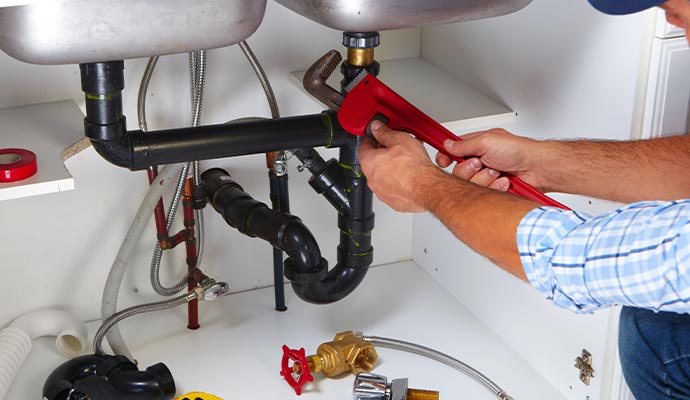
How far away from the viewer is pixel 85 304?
155 centimetres

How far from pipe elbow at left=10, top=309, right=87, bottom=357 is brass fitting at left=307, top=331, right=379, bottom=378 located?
1.27 feet

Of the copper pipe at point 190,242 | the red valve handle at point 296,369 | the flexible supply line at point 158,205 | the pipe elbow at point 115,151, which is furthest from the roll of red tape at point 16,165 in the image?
the red valve handle at point 296,369

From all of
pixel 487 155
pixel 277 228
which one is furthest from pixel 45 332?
pixel 487 155

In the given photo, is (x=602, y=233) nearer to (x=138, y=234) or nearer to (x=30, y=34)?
(x=30, y=34)

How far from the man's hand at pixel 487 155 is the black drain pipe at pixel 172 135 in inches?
7.4

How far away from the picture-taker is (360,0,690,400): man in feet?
2.48

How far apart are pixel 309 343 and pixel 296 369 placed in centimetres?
12

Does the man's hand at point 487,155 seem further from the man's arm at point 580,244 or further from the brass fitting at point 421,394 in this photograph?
the brass fitting at point 421,394

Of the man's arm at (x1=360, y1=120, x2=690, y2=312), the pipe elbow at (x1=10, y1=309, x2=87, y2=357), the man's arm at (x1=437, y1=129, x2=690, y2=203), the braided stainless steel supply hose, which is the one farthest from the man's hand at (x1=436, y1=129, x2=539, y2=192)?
the pipe elbow at (x1=10, y1=309, x2=87, y2=357)

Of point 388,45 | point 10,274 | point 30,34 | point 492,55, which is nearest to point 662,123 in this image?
point 492,55

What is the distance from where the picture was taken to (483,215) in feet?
2.85

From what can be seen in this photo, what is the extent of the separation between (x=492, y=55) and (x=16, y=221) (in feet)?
2.58

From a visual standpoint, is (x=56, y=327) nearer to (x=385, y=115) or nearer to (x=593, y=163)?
(x=385, y=115)

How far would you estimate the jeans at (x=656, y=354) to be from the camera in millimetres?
968
